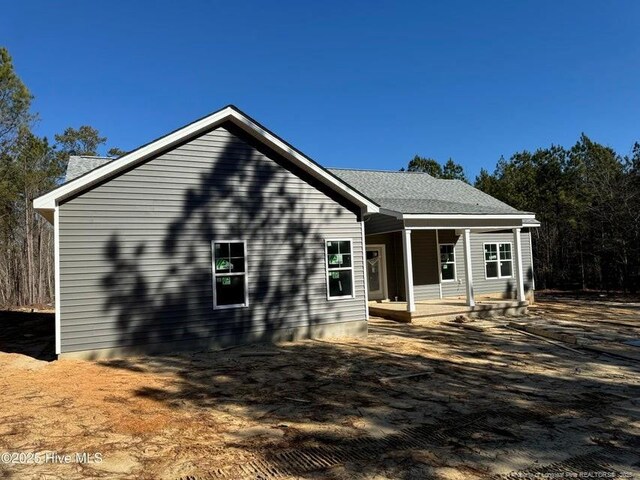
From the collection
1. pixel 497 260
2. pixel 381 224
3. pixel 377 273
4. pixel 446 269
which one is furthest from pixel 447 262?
pixel 381 224

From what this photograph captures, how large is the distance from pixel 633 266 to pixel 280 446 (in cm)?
2400

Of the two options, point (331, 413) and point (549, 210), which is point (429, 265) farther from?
point (549, 210)

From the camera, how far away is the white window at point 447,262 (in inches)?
694

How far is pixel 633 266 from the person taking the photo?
22.3 metres

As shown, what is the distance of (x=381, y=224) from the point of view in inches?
575

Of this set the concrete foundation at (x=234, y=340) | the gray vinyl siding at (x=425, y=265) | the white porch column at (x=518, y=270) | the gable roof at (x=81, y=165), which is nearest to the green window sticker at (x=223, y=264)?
the concrete foundation at (x=234, y=340)

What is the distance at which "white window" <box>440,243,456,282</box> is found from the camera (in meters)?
17.6

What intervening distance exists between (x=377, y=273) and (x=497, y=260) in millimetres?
5973

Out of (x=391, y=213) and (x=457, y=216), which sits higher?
(x=391, y=213)

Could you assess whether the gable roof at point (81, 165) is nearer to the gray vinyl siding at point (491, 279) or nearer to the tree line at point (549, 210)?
the tree line at point (549, 210)

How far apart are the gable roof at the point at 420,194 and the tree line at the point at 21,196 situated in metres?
15.3

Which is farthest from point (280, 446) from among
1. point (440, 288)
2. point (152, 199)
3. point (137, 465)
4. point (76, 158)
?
point (440, 288)

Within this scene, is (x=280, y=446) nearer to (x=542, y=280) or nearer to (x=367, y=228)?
(x=367, y=228)

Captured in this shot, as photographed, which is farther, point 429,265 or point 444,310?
point 429,265
